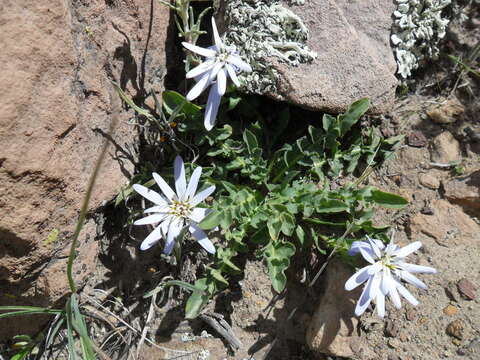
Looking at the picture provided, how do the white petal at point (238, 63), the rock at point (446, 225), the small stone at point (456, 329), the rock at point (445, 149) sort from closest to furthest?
the white petal at point (238, 63)
the small stone at point (456, 329)
the rock at point (446, 225)
the rock at point (445, 149)

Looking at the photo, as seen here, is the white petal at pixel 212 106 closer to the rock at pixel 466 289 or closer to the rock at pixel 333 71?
the rock at pixel 333 71

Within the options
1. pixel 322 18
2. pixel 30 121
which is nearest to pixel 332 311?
pixel 322 18

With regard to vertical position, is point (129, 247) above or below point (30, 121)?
below

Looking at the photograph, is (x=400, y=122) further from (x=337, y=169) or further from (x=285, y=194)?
(x=285, y=194)

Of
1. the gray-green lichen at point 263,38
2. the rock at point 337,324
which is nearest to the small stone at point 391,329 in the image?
the rock at point 337,324

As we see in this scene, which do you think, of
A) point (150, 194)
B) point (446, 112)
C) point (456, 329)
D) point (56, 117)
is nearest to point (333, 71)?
point (446, 112)
